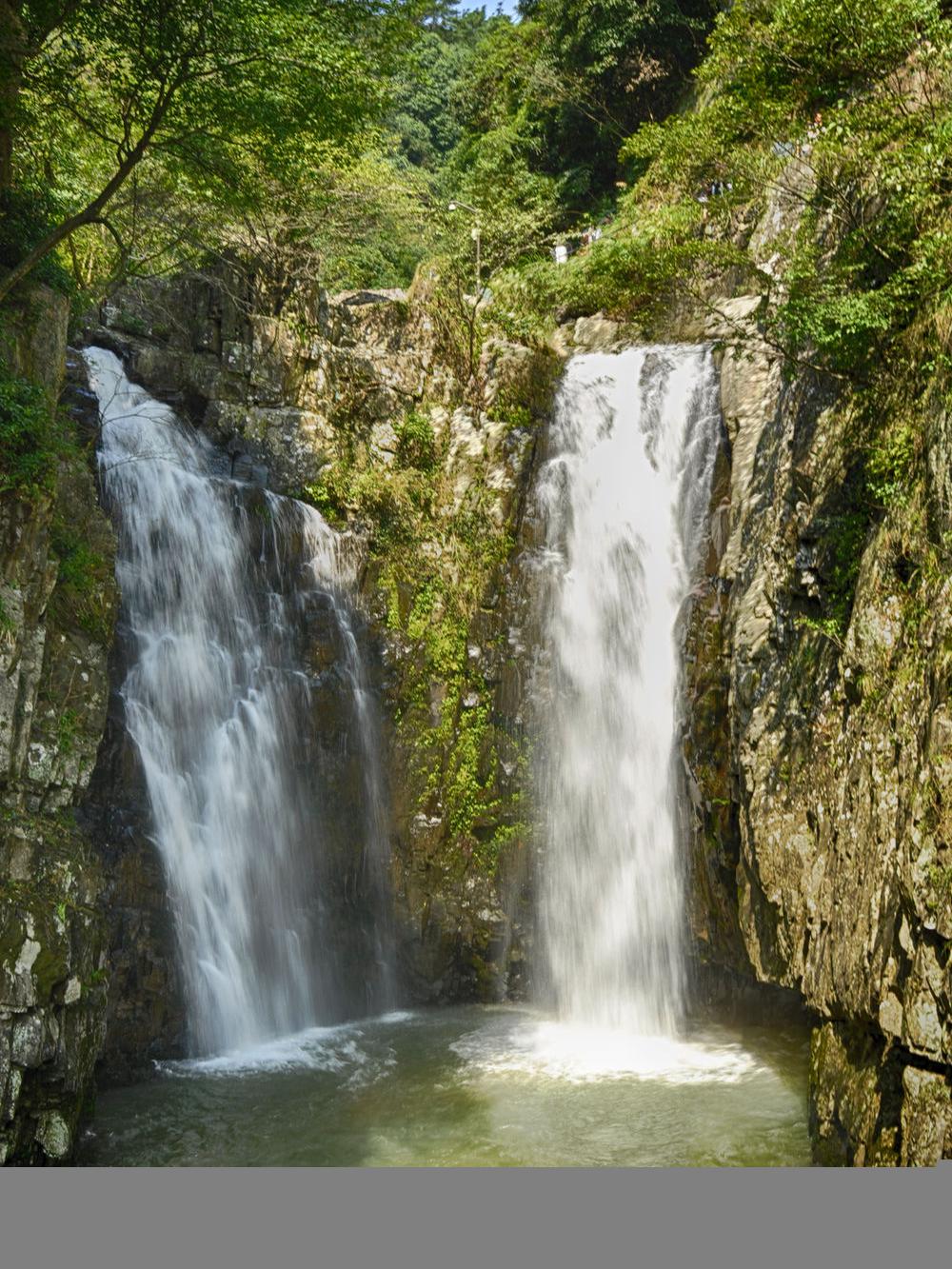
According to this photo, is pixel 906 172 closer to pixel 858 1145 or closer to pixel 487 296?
pixel 858 1145

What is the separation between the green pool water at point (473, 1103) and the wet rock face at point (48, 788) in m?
0.98

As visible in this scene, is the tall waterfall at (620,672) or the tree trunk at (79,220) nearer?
the tree trunk at (79,220)

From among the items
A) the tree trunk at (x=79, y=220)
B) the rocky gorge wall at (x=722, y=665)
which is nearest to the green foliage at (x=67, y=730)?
the tree trunk at (x=79, y=220)

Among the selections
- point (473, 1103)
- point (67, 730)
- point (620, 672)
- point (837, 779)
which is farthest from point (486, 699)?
point (67, 730)

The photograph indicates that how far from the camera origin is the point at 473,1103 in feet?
32.7

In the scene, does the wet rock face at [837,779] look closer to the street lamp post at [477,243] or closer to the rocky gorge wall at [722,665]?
the rocky gorge wall at [722,665]

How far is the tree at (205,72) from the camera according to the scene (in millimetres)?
9727

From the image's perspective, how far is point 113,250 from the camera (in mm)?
17438

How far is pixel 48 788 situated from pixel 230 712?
3.74 metres

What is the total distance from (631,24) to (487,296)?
31.6 ft

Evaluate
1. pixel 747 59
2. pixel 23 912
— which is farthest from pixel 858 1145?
pixel 747 59

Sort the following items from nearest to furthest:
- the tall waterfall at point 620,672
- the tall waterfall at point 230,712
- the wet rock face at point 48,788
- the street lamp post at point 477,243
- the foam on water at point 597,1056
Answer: the wet rock face at point 48,788 < the foam on water at point 597,1056 < the tall waterfall at point 230,712 < the tall waterfall at point 620,672 < the street lamp post at point 477,243

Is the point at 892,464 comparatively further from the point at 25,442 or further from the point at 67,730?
the point at 67,730

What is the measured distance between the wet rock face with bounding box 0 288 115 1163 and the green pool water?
38.7 inches
